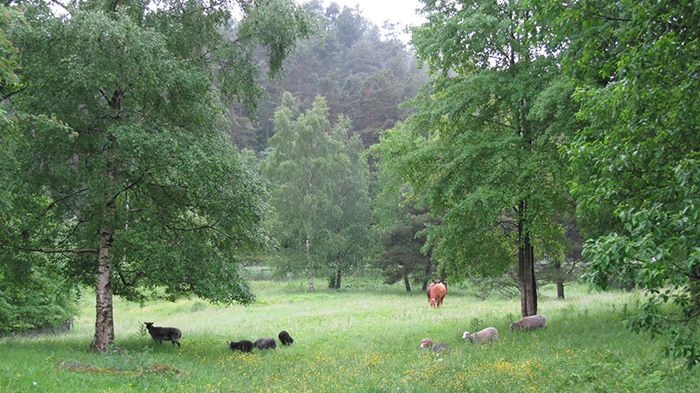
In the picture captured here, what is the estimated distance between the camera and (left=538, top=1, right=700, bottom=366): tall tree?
17.2 feet

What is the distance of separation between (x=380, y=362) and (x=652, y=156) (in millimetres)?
8014

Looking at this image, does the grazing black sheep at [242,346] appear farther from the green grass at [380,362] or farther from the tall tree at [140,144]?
the tall tree at [140,144]

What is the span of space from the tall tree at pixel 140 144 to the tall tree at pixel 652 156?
9.03 meters

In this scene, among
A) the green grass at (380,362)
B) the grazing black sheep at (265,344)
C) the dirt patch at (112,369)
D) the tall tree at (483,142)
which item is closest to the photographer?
the green grass at (380,362)

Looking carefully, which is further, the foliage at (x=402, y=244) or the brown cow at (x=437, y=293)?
the foliage at (x=402, y=244)

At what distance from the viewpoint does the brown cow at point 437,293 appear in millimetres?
26266

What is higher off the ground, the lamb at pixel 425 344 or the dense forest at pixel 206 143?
the dense forest at pixel 206 143

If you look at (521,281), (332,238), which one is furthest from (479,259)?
(332,238)

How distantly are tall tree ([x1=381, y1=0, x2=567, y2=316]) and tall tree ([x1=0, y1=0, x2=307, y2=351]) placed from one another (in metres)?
4.57

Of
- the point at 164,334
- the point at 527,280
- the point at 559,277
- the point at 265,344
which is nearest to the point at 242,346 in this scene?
the point at 265,344

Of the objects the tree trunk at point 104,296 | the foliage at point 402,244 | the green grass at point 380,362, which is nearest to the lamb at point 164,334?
the green grass at point 380,362

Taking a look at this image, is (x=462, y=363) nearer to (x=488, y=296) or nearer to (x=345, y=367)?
(x=345, y=367)

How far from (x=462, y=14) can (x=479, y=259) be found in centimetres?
745

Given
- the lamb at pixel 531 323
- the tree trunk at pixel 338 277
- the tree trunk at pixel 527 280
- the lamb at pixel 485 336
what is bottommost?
the tree trunk at pixel 338 277
